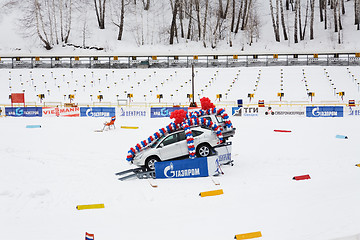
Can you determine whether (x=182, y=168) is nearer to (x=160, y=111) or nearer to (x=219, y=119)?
(x=219, y=119)

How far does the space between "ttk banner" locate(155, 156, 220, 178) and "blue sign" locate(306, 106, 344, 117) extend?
16.8 metres

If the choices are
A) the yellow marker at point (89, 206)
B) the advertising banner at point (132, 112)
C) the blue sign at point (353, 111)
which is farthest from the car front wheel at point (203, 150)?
the blue sign at point (353, 111)

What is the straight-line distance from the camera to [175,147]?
13.6 m

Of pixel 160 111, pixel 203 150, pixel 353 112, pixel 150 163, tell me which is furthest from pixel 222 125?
pixel 353 112

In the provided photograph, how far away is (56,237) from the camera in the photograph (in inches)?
326

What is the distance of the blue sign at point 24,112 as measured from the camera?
29.9m

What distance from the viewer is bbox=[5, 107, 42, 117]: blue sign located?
2988 cm

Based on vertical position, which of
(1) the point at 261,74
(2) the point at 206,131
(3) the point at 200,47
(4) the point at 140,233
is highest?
(3) the point at 200,47

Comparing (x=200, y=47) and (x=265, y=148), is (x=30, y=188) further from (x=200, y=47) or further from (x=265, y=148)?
(x=200, y=47)

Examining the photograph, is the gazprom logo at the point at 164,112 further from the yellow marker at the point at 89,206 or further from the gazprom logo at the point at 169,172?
the yellow marker at the point at 89,206

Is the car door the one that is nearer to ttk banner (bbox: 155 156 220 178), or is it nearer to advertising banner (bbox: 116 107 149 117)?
ttk banner (bbox: 155 156 220 178)

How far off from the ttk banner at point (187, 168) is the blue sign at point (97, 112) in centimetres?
1747

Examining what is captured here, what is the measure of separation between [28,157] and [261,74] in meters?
31.3

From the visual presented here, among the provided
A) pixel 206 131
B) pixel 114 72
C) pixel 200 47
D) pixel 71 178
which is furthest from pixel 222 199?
pixel 200 47
